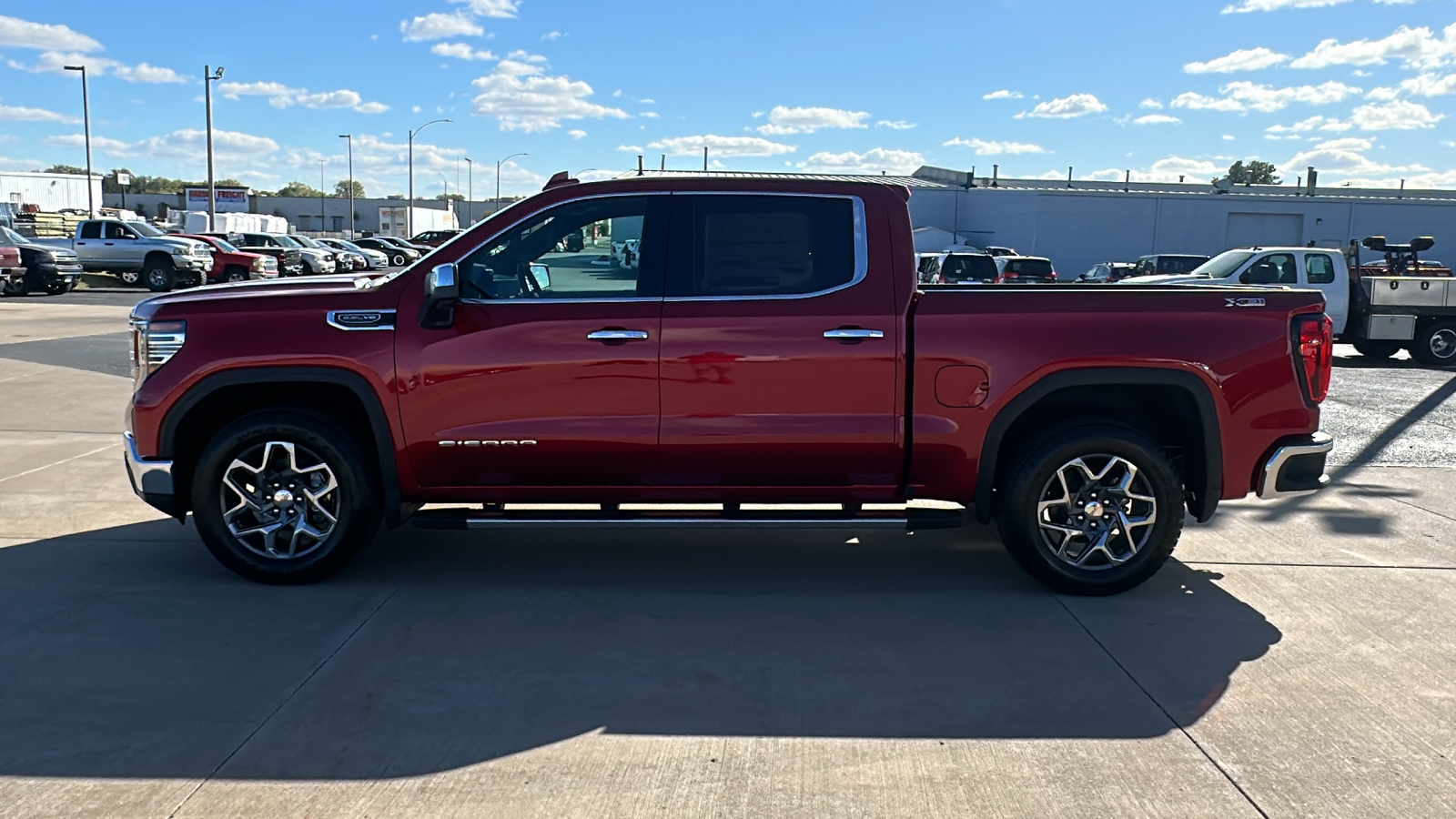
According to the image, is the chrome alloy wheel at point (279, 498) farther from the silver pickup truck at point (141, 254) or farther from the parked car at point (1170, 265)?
the silver pickup truck at point (141, 254)

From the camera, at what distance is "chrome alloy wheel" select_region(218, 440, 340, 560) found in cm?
552

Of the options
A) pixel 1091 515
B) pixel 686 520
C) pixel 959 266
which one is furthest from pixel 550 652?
pixel 959 266

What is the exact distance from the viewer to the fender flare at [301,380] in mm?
5418

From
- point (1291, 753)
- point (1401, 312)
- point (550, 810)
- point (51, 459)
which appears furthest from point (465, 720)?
point (1401, 312)

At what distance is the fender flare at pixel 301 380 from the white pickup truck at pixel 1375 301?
1439 cm

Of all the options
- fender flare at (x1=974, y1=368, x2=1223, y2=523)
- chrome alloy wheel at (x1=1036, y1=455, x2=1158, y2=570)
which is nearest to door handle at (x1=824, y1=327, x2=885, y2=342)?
fender flare at (x1=974, y1=368, x2=1223, y2=523)

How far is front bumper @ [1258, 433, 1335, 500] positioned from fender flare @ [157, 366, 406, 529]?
4.24 metres

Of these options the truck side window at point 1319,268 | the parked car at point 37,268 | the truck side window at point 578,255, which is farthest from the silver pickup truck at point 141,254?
the truck side window at point 578,255

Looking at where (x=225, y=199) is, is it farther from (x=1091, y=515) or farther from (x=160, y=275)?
(x=1091, y=515)

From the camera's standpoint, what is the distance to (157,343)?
5.46m

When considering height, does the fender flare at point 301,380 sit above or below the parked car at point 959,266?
below

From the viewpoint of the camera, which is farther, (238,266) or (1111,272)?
(238,266)

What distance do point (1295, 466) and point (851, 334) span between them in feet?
7.47

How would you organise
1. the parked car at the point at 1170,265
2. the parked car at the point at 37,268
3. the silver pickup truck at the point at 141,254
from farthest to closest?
the silver pickup truck at the point at 141,254 → the parked car at the point at 1170,265 → the parked car at the point at 37,268
